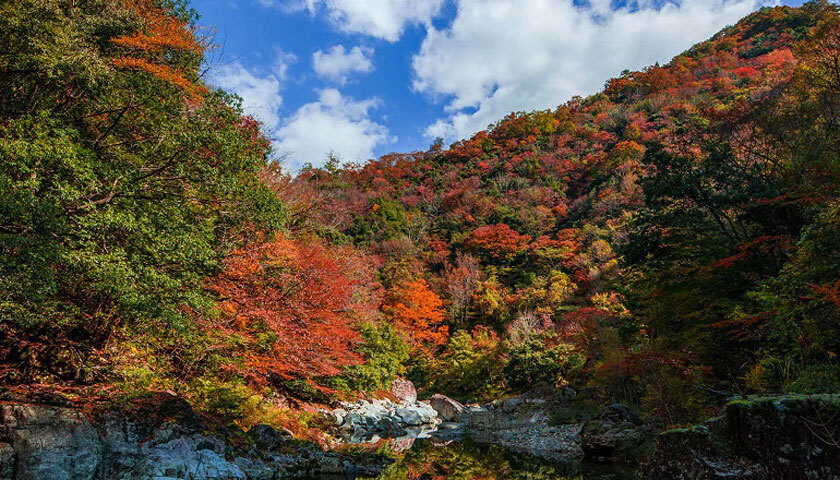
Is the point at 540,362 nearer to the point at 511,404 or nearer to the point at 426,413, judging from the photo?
the point at 511,404

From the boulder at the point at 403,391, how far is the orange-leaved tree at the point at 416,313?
4836mm

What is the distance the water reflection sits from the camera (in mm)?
8750

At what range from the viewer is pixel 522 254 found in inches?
1384

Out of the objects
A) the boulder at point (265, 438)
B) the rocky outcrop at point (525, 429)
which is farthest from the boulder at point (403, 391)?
the boulder at point (265, 438)

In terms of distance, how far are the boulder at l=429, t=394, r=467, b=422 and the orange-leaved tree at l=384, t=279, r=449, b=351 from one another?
5.99m

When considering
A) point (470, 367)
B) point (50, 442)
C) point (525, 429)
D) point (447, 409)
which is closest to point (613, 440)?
point (525, 429)

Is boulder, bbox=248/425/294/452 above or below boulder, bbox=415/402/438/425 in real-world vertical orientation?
above

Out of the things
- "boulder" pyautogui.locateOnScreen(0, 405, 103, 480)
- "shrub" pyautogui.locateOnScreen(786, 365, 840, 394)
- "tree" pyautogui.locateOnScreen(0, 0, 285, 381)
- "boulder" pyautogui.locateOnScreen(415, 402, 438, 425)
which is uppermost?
"tree" pyautogui.locateOnScreen(0, 0, 285, 381)

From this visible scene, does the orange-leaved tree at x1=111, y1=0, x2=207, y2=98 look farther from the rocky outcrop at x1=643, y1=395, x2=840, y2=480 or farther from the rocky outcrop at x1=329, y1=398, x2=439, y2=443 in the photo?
the rocky outcrop at x1=329, y1=398, x2=439, y2=443

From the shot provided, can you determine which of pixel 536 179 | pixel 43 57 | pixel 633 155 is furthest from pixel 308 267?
pixel 536 179

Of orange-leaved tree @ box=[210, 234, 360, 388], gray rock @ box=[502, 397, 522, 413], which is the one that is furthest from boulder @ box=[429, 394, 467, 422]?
orange-leaved tree @ box=[210, 234, 360, 388]

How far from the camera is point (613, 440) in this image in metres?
10.6

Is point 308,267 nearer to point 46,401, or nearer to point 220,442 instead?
point 220,442

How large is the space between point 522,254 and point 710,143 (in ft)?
75.6
